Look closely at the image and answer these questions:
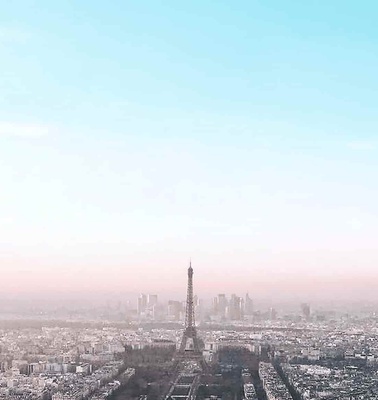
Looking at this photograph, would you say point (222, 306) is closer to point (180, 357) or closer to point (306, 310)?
point (306, 310)

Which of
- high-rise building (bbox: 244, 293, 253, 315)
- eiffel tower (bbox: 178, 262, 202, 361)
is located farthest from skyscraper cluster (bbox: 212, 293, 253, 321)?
eiffel tower (bbox: 178, 262, 202, 361)

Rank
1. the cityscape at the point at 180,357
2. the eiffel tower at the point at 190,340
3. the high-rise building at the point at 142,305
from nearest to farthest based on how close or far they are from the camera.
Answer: the cityscape at the point at 180,357 < the eiffel tower at the point at 190,340 < the high-rise building at the point at 142,305

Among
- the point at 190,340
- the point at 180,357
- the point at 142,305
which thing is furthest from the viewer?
the point at 142,305

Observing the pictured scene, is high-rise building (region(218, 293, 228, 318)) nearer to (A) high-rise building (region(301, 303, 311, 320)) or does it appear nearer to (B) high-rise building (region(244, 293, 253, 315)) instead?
(B) high-rise building (region(244, 293, 253, 315))

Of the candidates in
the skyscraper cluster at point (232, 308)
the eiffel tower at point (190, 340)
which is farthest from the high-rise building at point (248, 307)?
the eiffel tower at point (190, 340)

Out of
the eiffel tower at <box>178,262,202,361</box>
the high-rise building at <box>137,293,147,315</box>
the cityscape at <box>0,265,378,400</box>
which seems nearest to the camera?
the cityscape at <box>0,265,378,400</box>

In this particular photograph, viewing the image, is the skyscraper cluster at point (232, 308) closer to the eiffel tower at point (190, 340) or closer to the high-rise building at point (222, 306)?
the high-rise building at point (222, 306)

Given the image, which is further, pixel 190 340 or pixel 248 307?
pixel 248 307

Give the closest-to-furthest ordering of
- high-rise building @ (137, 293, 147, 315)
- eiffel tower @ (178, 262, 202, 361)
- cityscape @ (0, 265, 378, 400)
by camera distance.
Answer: cityscape @ (0, 265, 378, 400), eiffel tower @ (178, 262, 202, 361), high-rise building @ (137, 293, 147, 315)

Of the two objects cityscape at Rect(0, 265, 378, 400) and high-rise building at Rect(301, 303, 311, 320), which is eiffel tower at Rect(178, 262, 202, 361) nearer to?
cityscape at Rect(0, 265, 378, 400)

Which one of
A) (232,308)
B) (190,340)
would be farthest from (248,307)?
(190,340)

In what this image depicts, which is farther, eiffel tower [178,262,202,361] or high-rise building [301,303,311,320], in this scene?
high-rise building [301,303,311,320]

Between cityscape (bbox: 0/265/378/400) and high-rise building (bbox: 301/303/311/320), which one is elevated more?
high-rise building (bbox: 301/303/311/320)
